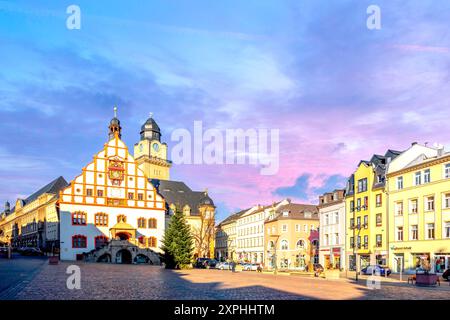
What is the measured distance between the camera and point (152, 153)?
120 meters

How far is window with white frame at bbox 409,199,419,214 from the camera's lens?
2184 inches

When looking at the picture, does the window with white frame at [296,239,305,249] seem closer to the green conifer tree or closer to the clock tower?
the green conifer tree

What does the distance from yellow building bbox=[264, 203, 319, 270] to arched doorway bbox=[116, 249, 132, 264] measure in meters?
27.8

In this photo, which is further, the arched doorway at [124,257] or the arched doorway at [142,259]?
the arched doorway at [142,259]

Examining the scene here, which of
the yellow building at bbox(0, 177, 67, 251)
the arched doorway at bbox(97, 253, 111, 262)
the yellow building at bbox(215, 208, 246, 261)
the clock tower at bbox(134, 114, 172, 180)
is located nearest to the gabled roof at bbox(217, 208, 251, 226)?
the yellow building at bbox(215, 208, 246, 261)

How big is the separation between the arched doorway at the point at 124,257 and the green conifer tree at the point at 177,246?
18.5 meters

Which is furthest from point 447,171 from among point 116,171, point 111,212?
point 111,212

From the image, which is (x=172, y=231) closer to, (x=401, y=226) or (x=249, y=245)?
(x=401, y=226)

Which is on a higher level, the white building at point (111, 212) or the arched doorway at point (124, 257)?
the white building at point (111, 212)

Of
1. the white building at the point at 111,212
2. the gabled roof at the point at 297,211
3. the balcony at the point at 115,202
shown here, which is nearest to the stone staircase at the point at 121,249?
the white building at the point at 111,212

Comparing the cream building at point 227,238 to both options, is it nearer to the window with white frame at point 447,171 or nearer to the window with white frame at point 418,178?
the window with white frame at point 418,178

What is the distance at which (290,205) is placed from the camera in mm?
93625

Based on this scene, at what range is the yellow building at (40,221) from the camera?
3529 inches
